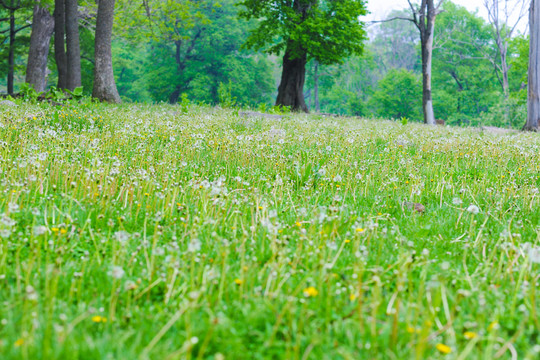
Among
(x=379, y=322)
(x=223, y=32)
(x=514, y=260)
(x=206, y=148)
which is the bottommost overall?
(x=379, y=322)

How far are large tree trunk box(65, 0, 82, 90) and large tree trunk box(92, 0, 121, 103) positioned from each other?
1.07 meters

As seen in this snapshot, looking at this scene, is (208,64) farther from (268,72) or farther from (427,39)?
(427,39)

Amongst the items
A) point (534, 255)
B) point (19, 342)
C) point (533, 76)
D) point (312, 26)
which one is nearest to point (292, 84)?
point (312, 26)

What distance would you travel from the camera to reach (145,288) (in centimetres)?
220

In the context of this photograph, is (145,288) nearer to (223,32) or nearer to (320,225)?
(320,225)

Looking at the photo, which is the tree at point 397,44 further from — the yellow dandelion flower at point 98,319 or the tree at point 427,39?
the yellow dandelion flower at point 98,319

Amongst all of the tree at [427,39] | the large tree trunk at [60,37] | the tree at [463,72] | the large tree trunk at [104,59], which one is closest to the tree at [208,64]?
the tree at [463,72]

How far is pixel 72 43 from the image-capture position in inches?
622

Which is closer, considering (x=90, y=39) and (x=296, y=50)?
(x=296, y=50)

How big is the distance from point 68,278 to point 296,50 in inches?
809

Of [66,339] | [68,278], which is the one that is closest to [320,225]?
[68,278]

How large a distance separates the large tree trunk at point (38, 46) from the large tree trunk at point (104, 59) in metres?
7.26

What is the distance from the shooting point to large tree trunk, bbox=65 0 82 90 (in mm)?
15555

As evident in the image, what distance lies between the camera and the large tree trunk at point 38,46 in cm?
2058
